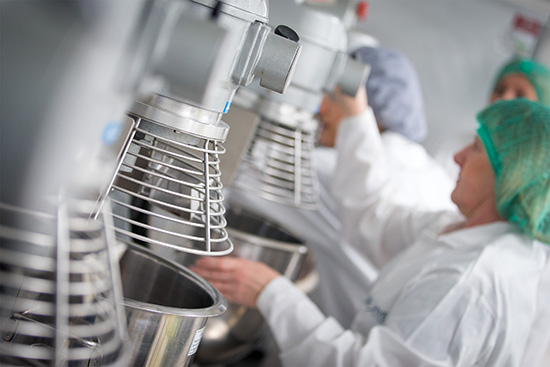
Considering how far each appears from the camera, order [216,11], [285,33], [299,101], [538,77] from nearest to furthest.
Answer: [216,11] < [285,33] < [299,101] < [538,77]

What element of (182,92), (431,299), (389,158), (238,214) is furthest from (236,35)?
(389,158)

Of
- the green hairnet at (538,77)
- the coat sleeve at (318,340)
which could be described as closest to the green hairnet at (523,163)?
the coat sleeve at (318,340)

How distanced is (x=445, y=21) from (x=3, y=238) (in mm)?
2378

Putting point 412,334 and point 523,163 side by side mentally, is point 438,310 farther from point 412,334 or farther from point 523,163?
point 523,163

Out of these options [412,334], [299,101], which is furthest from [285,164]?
[412,334]

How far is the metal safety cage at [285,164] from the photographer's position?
860 millimetres

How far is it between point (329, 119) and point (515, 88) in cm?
70

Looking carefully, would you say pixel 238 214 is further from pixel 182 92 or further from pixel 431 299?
pixel 182 92

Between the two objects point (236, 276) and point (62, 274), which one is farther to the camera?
point (236, 276)

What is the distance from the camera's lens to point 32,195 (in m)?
0.35

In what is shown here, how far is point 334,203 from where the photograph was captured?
1.84 metres

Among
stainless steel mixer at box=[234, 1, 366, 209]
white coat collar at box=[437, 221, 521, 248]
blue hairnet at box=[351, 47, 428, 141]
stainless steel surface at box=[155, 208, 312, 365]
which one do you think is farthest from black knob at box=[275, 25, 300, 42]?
blue hairnet at box=[351, 47, 428, 141]

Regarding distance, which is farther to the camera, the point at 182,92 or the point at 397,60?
the point at 397,60

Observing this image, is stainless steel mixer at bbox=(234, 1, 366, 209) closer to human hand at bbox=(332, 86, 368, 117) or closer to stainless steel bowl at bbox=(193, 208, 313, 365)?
stainless steel bowl at bbox=(193, 208, 313, 365)
